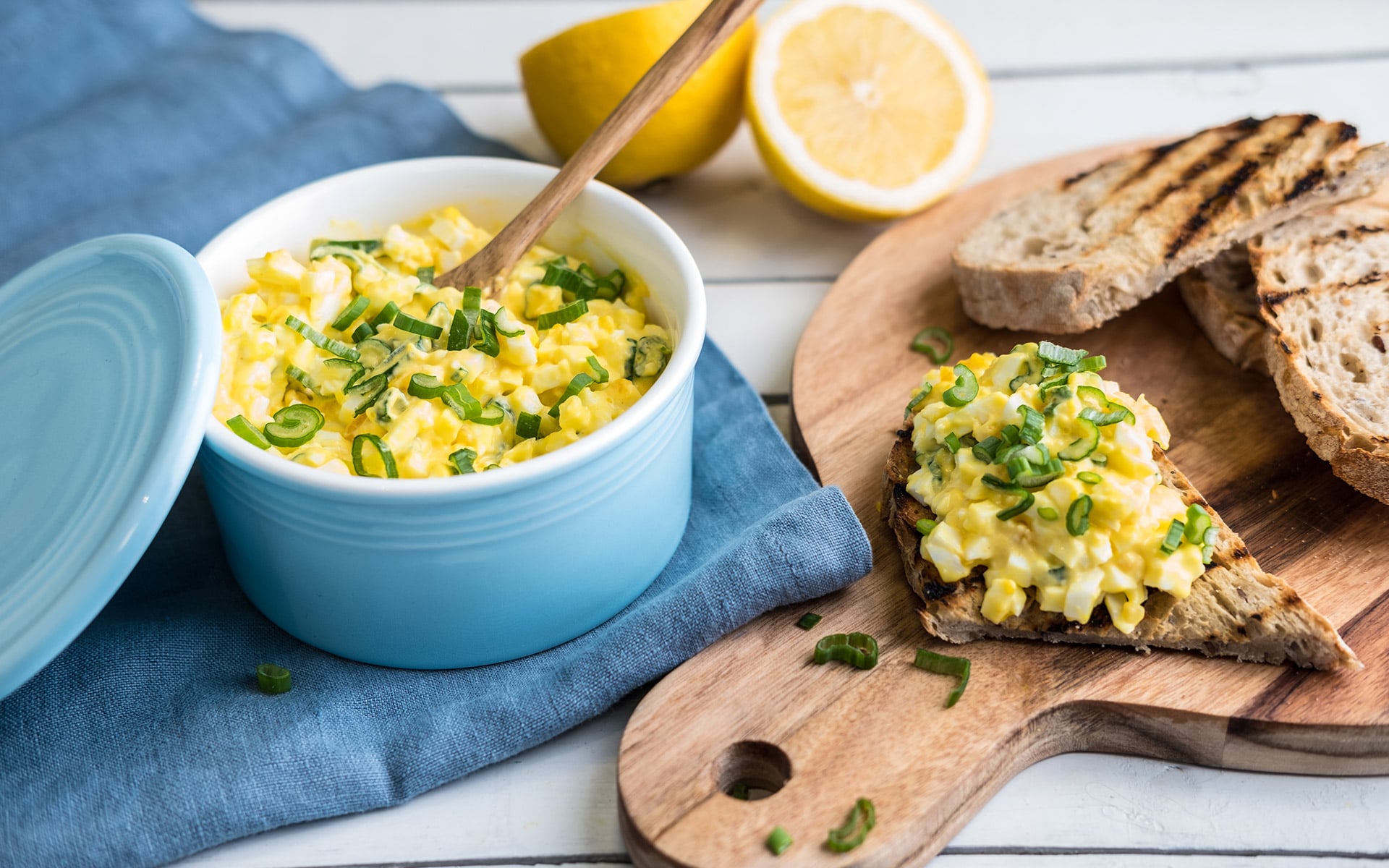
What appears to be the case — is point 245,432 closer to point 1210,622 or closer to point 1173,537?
point 1173,537

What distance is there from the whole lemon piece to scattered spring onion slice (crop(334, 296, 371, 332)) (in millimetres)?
1125

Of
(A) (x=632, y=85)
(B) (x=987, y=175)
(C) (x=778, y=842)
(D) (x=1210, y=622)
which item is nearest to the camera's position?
(C) (x=778, y=842)

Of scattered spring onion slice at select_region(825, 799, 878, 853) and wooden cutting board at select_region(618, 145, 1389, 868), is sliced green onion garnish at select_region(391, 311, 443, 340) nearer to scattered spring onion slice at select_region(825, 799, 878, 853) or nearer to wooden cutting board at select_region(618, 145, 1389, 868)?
wooden cutting board at select_region(618, 145, 1389, 868)

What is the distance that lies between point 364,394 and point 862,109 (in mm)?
1692

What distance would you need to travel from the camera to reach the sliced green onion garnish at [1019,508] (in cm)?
208

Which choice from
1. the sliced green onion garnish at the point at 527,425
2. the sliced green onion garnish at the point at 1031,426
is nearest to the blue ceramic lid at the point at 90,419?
the sliced green onion garnish at the point at 527,425

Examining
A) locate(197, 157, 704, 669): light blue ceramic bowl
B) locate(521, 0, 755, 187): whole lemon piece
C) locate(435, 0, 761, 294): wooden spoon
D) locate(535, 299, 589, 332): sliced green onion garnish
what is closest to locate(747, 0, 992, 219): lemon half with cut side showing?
locate(521, 0, 755, 187): whole lemon piece

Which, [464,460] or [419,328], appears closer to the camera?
[464,460]

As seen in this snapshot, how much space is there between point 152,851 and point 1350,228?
2.92 metres

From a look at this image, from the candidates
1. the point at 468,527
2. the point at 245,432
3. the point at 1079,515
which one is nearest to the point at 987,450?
the point at 1079,515

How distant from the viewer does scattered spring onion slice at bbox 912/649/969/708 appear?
2.13 meters

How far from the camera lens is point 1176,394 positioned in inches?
109

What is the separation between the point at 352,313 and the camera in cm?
233

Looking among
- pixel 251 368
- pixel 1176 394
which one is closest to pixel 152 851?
pixel 251 368
